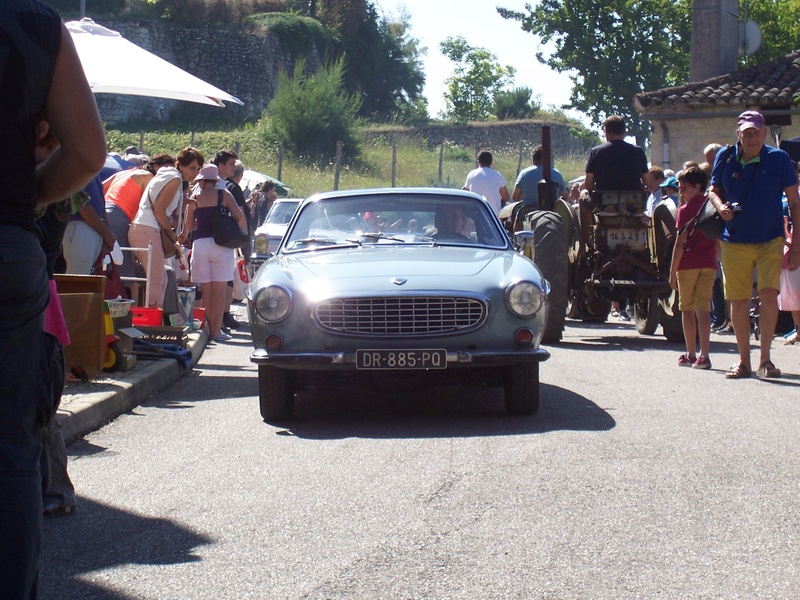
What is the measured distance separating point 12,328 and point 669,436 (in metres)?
4.76

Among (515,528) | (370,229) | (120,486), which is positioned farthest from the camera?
(370,229)

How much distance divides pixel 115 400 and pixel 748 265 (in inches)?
189

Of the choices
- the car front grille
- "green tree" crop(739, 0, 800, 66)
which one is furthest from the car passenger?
"green tree" crop(739, 0, 800, 66)

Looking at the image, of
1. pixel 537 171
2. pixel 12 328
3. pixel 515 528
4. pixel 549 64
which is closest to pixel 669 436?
pixel 515 528

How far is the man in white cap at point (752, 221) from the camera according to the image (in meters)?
9.45

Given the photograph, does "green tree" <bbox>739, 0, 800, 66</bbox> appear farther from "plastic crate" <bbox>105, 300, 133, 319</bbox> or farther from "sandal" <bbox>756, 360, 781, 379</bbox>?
"plastic crate" <bbox>105, 300, 133, 319</bbox>

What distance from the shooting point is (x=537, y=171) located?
15.3 m

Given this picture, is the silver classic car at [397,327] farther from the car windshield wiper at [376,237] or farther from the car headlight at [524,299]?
the car windshield wiper at [376,237]

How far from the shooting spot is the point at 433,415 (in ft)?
25.3

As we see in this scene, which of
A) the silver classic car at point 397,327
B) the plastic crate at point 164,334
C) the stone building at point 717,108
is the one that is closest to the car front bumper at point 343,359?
the silver classic car at point 397,327

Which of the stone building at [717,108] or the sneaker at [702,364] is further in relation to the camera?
the stone building at [717,108]

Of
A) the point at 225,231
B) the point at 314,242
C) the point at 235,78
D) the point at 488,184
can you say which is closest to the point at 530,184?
the point at 488,184

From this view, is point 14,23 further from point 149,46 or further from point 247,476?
point 149,46

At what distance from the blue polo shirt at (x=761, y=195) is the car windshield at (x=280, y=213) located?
54.6ft
